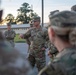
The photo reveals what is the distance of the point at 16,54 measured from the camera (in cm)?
152

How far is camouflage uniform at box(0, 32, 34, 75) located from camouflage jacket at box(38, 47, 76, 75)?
0.83 m

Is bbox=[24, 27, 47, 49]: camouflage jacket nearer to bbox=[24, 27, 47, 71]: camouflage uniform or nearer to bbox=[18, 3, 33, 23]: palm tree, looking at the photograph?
bbox=[24, 27, 47, 71]: camouflage uniform

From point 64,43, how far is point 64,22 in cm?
17

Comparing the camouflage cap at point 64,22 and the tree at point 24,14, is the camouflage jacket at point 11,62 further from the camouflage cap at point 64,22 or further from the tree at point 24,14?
the tree at point 24,14

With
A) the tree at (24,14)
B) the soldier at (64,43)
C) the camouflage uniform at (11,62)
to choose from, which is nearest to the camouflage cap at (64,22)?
the soldier at (64,43)

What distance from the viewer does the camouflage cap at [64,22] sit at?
7.82 ft

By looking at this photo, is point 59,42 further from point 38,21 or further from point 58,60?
point 38,21

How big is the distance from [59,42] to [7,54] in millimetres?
1054

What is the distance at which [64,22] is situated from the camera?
2.40m

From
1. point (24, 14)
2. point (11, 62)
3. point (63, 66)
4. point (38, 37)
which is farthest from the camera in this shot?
point (24, 14)

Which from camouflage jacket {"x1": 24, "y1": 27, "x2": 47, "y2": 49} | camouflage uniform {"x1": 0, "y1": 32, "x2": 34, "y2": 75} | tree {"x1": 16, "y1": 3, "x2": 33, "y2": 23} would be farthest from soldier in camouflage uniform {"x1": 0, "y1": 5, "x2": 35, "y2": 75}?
tree {"x1": 16, "y1": 3, "x2": 33, "y2": 23}

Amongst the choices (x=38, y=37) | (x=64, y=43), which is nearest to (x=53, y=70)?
(x=64, y=43)

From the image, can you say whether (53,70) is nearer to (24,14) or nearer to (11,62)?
(11,62)

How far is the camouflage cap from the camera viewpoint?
238 centimetres
